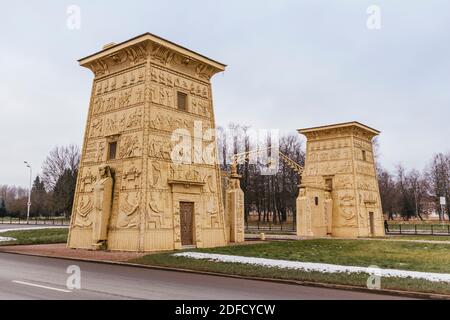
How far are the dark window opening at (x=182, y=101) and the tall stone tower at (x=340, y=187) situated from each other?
16832mm

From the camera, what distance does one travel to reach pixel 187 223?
2200 centimetres

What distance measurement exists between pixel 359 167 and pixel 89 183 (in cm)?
2533

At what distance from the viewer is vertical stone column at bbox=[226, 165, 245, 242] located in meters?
28.0

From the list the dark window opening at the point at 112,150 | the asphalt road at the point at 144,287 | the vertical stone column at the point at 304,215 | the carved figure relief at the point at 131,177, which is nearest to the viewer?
the asphalt road at the point at 144,287

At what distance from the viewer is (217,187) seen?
79.0ft

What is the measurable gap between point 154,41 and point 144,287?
14.7 metres

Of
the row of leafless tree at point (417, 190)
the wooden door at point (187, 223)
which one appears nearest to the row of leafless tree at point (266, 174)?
the row of leafless tree at point (417, 190)

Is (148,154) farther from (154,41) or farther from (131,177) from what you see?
(154,41)

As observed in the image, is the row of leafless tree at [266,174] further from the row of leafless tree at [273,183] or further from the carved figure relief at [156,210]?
the carved figure relief at [156,210]

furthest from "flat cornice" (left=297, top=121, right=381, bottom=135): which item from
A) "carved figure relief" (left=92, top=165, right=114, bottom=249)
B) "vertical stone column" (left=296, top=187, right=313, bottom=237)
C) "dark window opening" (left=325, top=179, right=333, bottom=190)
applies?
"carved figure relief" (left=92, top=165, right=114, bottom=249)

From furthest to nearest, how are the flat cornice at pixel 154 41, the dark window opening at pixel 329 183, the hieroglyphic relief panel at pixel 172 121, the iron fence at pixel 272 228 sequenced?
the iron fence at pixel 272 228 < the dark window opening at pixel 329 183 < the hieroglyphic relief panel at pixel 172 121 < the flat cornice at pixel 154 41

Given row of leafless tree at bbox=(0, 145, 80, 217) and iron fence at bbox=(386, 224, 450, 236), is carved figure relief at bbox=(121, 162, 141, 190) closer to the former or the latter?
iron fence at bbox=(386, 224, 450, 236)

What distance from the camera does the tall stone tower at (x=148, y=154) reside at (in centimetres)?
2017
